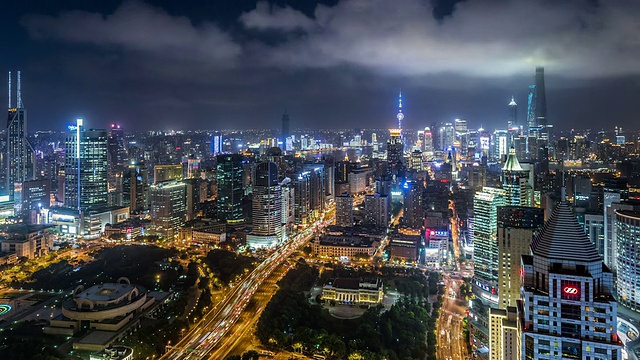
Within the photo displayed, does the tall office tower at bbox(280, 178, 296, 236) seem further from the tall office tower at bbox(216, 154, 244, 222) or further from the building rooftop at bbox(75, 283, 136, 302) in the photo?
the building rooftop at bbox(75, 283, 136, 302)

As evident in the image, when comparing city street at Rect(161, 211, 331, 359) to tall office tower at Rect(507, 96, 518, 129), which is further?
tall office tower at Rect(507, 96, 518, 129)

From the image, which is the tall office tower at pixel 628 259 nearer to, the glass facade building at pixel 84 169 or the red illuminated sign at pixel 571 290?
the red illuminated sign at pixel 571 290

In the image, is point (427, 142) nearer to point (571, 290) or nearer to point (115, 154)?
point (115, 154)

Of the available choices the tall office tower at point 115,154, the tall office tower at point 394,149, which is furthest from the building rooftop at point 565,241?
the tall office tower at point 115,154

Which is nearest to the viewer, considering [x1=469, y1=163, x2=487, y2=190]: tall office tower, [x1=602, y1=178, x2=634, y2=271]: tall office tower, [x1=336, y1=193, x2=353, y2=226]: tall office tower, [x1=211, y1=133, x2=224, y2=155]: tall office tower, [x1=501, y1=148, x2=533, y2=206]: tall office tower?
[x1=602, y1=178, x2=634, y2=271]: tall office tower

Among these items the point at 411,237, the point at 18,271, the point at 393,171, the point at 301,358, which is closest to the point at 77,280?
the point at 18,271

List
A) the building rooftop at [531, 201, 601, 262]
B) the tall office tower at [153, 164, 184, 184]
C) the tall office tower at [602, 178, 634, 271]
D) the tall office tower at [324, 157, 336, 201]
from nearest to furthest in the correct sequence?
the building rooftop at [531, 201, 601, 262] < the tall office tower at [602, 178, 634, 271] < the tall office tower at [153, 164, 184, 184] < the tall office tower at [324, 157, 336, 201]

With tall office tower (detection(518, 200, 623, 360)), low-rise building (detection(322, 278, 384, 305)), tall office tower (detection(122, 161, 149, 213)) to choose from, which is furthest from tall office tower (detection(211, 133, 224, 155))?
tall office tower (detection(518, 200, 623, 360))
